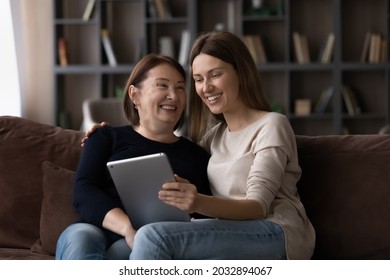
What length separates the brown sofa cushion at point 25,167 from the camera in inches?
94.2

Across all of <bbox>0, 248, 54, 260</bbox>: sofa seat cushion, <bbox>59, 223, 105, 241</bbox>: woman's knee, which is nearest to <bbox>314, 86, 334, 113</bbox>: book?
<bbox>0, 248, 54, 260</bbox>: sofa seat cushion

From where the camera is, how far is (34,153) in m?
2.46

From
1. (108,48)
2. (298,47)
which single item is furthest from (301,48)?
(108,48)

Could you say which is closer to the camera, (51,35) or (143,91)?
(143,91)

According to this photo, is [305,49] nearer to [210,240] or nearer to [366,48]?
[366,48]

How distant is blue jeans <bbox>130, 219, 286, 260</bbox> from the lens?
5.99 ft

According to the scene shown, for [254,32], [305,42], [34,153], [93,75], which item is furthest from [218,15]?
[34,153]

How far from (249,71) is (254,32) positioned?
15.1ft

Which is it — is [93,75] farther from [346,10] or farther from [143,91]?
[143,91]

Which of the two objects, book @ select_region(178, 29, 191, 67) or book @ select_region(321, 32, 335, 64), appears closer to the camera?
book @ select_region(321, 32, 335, 64)

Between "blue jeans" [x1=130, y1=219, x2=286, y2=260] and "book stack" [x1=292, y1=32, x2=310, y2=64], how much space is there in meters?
4.68

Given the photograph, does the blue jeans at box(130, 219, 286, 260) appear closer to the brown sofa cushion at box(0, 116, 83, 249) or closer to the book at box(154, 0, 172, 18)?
the brown sofa cushion at box(0, 116, 83, 249)

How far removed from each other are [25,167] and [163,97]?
1.80 feet

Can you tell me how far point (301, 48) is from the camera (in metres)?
6.47
